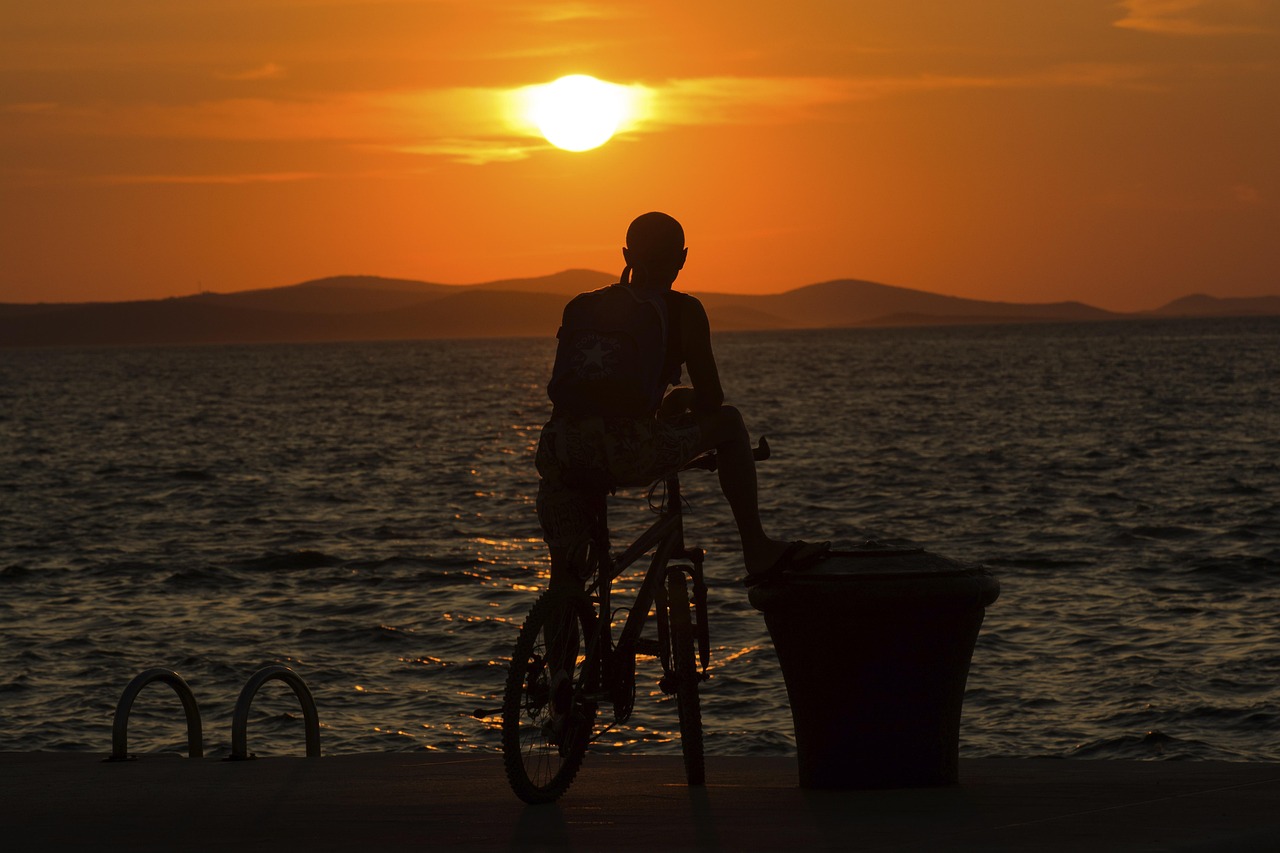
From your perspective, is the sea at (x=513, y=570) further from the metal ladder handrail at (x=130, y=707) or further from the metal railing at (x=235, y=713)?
the metal ladder handrail at (x=130, y=707)

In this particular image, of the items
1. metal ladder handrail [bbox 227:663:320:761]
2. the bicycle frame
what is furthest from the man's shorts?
metal ladder handrail [bbox 227:663:320:761]

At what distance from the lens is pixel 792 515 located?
36.1 m

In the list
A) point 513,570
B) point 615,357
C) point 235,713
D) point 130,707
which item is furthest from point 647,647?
point 513,570

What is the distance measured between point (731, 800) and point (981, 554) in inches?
847

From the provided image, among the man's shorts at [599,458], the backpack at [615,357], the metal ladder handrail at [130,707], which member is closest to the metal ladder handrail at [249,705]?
the metal ladder handrail at [130,707]

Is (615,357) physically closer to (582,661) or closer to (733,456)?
(733,456)

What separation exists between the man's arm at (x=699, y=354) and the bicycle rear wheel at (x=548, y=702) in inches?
36.2

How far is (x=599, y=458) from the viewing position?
6.67m

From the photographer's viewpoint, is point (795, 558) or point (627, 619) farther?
point (795, 558)

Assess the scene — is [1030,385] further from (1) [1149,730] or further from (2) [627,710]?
(2) [627,710]

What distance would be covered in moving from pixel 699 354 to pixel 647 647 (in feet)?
4.07

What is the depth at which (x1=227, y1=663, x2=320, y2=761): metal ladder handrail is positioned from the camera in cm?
865

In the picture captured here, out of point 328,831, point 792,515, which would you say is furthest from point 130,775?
point 792,515

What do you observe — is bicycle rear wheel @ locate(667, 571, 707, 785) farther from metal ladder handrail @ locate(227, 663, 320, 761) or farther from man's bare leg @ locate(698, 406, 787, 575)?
metal ladder handrail @ locate(227, 663, 320, 761)
